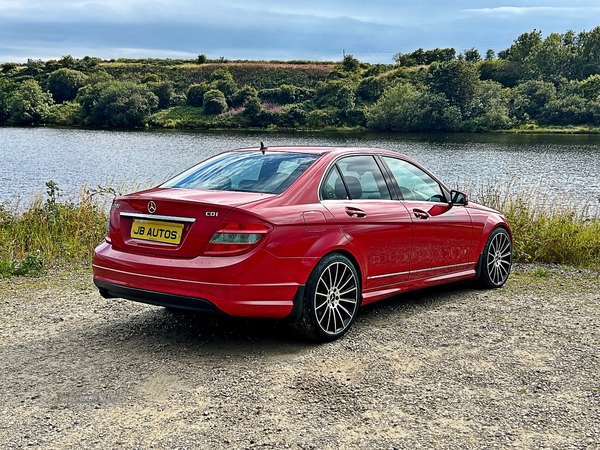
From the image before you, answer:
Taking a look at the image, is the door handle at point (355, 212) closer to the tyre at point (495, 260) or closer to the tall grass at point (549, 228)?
the tyre at point (495, 260)

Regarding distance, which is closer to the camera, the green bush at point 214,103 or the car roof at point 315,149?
the car roof at point 315,149

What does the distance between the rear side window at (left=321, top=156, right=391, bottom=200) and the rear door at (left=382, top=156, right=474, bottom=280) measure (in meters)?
0.24

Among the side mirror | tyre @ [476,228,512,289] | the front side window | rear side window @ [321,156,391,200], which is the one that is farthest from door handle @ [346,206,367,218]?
tyre @ [476,228,512,289]

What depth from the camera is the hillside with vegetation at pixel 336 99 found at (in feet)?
276

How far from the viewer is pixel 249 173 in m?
5.25

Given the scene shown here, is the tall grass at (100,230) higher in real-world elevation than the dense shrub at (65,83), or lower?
lower

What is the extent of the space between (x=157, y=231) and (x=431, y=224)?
8.89 feet

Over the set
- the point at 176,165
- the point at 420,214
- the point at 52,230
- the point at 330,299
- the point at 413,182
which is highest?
the point at 413,182

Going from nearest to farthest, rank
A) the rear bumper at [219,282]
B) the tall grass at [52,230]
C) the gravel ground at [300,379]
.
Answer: the gravel ground at [300,379]
the rear bumper at [219,282]
the tall grass at [52,230]

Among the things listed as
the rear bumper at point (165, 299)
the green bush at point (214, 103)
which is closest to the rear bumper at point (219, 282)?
the rear bumper at point (165, 299)

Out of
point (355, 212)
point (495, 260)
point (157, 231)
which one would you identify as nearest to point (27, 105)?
point (495, 260)

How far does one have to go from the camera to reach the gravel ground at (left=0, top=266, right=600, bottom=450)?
3467 mm

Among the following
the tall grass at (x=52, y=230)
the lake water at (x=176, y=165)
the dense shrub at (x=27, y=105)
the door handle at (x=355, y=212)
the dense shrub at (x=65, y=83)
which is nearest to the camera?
the door handle at (x=355, y=212)

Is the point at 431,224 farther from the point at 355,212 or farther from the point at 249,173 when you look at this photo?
the point at 249,173
